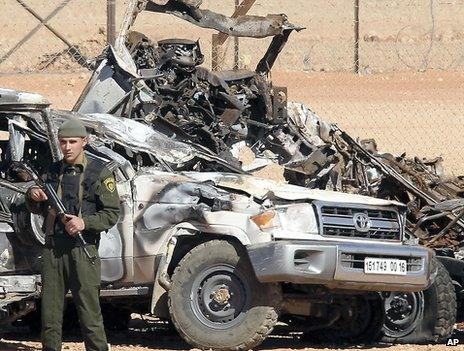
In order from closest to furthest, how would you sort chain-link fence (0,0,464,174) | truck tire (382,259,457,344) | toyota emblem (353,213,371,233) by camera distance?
toyota emblem (353,213,371,233)
truck tire (382,259,457,344)
chain-link fence (0,0,464,174)

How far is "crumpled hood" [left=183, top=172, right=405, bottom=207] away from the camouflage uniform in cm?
201

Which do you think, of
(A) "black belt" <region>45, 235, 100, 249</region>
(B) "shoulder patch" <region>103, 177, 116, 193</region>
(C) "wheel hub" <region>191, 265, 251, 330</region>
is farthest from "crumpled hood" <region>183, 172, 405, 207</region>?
(A) "black belt" <region>45, 235, 100, 249</region>

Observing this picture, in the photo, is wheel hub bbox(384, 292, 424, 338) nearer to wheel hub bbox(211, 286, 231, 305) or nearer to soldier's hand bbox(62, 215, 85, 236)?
wheel hub bbox(211, 286, 231, 305)

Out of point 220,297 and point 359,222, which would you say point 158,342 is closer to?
point 220,297

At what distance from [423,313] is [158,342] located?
2103 mm

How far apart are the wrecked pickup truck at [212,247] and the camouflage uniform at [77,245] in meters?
1.13

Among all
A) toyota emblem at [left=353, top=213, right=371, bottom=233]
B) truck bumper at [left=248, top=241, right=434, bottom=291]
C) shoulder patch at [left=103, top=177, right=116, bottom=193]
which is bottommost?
truck bumper at [left=248, top=241, right=434, bottom=291]

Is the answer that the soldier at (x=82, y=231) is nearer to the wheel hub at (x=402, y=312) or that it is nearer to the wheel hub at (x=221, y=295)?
the wheel hub at (x=221, y=295)

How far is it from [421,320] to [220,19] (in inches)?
146

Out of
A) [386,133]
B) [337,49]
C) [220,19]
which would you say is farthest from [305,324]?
[337,49]

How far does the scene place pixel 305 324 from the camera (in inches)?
500

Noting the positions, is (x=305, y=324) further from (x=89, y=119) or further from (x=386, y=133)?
(x=386, y=133)

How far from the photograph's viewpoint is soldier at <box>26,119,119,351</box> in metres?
9.91

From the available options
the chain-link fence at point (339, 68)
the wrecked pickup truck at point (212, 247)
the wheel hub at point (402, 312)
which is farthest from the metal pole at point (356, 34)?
the wrecked pickup truck at point (212, 247)
